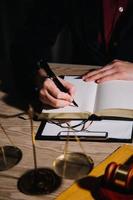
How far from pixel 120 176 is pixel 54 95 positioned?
0.49 meters

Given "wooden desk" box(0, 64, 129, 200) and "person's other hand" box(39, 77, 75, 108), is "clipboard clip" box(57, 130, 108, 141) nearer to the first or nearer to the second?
"wooden desk" box(0, 64, 129, 200)

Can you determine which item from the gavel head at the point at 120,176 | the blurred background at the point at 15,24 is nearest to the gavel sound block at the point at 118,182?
the gavel head at the point at 120,176

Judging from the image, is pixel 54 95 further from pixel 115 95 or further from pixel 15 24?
pixel 15 24

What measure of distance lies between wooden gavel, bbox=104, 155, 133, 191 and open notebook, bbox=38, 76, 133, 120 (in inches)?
14.3

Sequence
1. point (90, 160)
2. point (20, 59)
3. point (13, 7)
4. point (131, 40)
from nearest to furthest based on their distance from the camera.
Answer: point (90, 160) < point (20, 59) < point (131, 40) < point (13, 7)

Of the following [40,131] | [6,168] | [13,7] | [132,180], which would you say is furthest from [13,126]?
[13,7]

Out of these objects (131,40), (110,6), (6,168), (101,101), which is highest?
(110,6)

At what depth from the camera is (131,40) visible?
71.2 inches

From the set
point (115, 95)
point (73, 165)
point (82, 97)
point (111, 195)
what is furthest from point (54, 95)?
point (111, 195)

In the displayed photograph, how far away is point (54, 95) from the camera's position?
1.23m

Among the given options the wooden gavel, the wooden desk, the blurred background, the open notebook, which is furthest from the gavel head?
the blurred background

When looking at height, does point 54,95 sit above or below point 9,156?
above

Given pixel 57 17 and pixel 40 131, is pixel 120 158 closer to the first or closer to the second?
pixel 40 131

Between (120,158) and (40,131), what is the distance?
27cm
